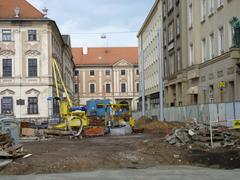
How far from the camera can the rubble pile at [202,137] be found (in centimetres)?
2056

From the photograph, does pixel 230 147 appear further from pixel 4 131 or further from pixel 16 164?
pixel 4 131

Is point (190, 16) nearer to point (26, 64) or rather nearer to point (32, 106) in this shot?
point (26, 64)

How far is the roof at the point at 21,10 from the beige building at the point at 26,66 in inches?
15.1

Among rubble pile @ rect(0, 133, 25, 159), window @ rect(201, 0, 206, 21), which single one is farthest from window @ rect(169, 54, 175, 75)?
rubble pile @ rect(0, 133, 25, 159)

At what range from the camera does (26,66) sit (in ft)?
197

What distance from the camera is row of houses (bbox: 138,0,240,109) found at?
3315 centimetres

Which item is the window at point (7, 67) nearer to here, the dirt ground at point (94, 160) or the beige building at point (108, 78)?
the dirt ground at point (94, 160)

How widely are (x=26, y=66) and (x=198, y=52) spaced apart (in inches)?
1042

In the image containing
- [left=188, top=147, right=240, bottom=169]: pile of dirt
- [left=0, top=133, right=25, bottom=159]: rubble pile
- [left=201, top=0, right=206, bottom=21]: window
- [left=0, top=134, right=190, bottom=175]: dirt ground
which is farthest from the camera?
[left=201, top=0, right=206, bottom=21]: window

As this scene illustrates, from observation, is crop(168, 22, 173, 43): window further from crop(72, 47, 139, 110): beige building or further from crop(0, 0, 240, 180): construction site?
crop(72, 47, 139, 110): beige building

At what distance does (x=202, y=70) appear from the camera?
40406mm

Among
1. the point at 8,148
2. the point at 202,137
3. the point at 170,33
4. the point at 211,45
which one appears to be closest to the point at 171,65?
the point at 170,33

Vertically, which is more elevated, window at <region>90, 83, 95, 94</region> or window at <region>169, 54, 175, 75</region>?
window at <region>90, 83, 95, 94</region>

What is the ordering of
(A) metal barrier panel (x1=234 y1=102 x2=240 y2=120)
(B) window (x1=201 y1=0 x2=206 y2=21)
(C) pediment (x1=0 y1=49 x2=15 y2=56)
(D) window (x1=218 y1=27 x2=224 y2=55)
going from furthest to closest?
1. (C) pediment (x1=0 y1=49 x2=15 y2=56)
2. (B) window (x1=201 y1=0 x2=206 y2=21)
3. (D) window (x1=218 y1=27 x2=224 y2=55)
4. (A) metal barrier panel (x1=234 y1=102 x2=240 y2=120)
